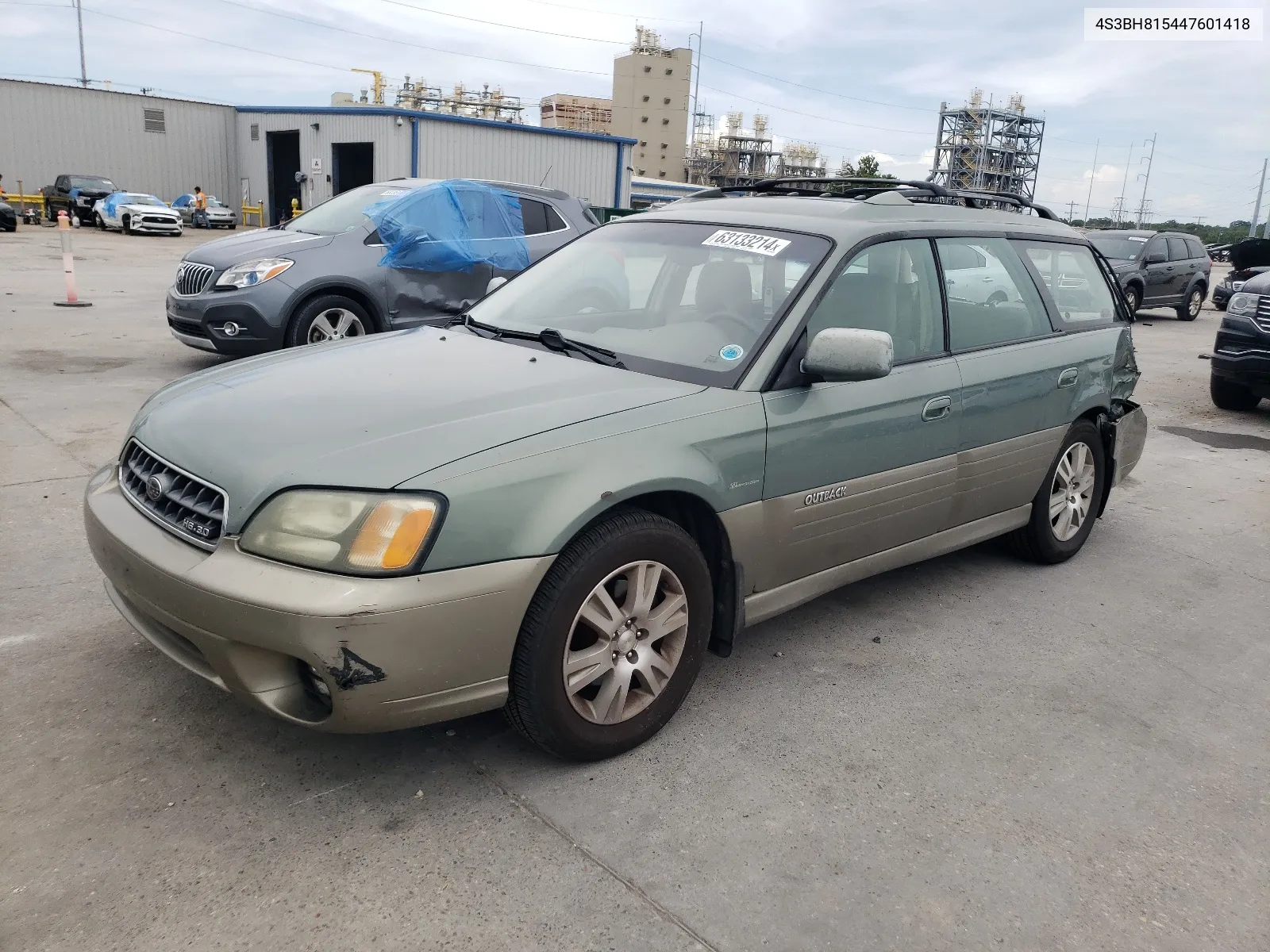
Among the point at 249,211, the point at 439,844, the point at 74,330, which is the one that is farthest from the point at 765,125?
the point at 439,844

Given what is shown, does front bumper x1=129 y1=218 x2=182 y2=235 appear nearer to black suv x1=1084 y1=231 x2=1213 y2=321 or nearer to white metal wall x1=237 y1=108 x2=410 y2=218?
white metal wall x1=237 y1=108 x2=410 y2=218

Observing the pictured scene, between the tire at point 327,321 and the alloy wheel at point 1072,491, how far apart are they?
5.26 m

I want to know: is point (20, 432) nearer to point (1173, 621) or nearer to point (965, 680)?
point (965, 680)

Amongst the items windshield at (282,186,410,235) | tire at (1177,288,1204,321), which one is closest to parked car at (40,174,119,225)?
windshield at (282,186,410,235)

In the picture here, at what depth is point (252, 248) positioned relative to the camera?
7988 mm

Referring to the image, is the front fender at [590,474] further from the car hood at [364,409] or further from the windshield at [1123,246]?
the windshield at [1123,246]

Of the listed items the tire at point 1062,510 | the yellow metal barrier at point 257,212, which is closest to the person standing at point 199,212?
the yellow metal barrier at point 257,212

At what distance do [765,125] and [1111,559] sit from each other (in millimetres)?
115857

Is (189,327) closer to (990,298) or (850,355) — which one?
(990,298)

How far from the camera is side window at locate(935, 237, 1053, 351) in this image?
157 inches

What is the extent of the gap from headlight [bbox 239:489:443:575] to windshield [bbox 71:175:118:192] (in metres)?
36.8

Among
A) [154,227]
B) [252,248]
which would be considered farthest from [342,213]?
[154,227]

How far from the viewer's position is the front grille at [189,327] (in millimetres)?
7691

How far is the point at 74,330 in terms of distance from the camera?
33.4 feet
